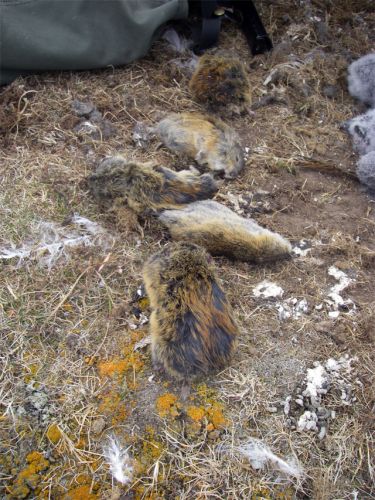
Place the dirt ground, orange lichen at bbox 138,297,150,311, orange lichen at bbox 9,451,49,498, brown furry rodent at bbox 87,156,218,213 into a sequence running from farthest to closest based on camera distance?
1. brown furry rodent at bbox 87,156,218,213
2. orange lichen at bbox 138,297,150,311
3. the dirt ground
4. orange lichen at bbox 9,451,49,498

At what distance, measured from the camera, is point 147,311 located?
299 cm

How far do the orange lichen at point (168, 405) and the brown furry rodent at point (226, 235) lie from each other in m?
1.01

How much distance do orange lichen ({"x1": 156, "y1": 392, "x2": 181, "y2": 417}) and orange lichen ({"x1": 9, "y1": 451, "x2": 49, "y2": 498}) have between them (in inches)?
25.3

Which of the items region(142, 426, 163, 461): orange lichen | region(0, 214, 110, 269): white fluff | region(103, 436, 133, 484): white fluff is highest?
region(0, 214, 110, 269): white fluff

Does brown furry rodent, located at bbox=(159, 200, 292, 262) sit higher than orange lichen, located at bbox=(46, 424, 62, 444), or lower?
higher

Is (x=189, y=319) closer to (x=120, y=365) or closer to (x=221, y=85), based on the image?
(x=120, y=365)

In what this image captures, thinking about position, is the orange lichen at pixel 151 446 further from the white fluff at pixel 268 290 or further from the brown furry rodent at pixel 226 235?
the brown furry rodent at pixel 226 235

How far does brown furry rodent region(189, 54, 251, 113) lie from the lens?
406 centimetres

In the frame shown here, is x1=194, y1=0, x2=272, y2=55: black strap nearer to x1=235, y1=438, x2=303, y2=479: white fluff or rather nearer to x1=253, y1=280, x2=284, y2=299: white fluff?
x1=253, y1=280, x2=284, y2=299: white fluff

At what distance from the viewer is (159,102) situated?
13.7 feet

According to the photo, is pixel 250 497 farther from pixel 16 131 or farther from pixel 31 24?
pixel 31 24

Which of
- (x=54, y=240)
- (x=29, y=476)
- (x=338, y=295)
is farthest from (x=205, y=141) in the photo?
(x=29, y=476)

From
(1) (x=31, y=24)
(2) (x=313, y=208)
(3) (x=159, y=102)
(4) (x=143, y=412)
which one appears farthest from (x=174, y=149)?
(4) (x=143, y=412)

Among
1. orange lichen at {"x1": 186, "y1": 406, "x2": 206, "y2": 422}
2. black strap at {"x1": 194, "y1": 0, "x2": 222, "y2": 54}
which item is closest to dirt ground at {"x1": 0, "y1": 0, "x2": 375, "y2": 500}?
orange lichen at {"x1": 186, "y1": 406, "x2": 206, "y2": 422}
